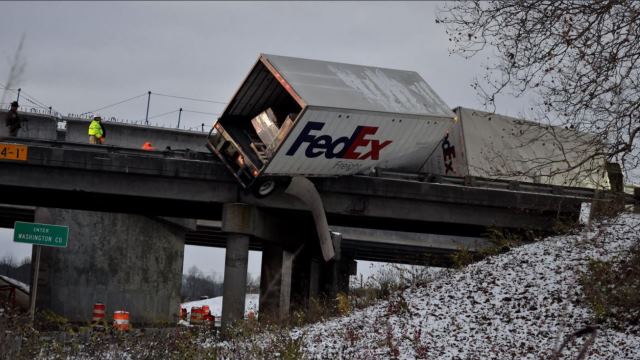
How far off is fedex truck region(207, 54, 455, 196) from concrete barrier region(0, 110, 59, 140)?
49.7 feet

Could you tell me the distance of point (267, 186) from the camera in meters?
28.4

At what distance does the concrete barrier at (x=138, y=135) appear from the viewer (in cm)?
4075

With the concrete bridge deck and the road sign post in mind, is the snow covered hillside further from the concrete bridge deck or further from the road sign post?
the concrete bridge deck

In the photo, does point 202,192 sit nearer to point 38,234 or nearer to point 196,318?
point 196,318

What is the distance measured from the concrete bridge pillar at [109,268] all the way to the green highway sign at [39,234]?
16.9m

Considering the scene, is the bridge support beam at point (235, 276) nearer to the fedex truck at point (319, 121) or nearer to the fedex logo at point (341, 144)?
the fedex truck at point (319, 121)

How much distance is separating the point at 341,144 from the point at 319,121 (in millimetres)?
1920

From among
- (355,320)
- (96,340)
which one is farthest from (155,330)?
(355,320)

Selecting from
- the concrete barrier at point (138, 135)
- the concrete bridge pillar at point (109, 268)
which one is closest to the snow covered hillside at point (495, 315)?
the concrete bridge pillar at point (109, 268)

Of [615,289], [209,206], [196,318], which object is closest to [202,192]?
[209,206]

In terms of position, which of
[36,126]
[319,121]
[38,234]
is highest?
[36,126]

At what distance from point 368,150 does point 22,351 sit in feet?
52.5

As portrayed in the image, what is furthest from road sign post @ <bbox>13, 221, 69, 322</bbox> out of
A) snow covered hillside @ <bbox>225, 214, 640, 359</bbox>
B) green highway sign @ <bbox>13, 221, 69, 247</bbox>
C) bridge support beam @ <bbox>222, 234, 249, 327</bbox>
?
bridge support beam @ <bbox>222, 234, 249, 327</bbox>

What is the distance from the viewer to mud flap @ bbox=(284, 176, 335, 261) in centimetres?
2855
